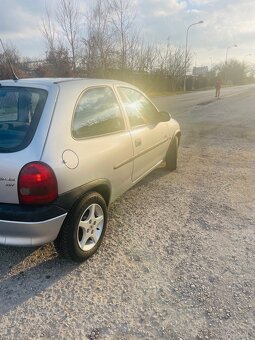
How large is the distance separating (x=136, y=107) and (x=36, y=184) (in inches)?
81.6

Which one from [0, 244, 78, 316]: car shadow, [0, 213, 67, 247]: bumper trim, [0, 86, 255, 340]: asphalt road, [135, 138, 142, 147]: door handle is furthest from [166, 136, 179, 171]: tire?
[0, 213, 67, 247]: bumper trim

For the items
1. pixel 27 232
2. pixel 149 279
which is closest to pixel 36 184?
pixel 27 232

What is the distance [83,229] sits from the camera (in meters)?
2.84

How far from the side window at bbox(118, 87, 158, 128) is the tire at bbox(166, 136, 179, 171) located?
0.99 meters

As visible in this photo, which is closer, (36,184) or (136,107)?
(36,184)

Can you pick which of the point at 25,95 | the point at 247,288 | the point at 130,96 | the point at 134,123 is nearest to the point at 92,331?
the point at 247,288

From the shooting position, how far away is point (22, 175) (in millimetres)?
2320

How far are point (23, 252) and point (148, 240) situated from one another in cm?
127

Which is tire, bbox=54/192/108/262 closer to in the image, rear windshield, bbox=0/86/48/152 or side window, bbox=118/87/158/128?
rear windshield, bbox=0/86/48/152

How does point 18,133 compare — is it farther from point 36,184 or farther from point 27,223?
point 27,223

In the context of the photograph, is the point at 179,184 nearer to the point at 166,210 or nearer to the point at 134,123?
the point at 166,210

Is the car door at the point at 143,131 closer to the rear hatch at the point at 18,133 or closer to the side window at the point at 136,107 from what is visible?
the side window at the point at 136,107

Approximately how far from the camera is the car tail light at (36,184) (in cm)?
232

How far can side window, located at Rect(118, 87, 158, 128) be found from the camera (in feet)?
12.2
